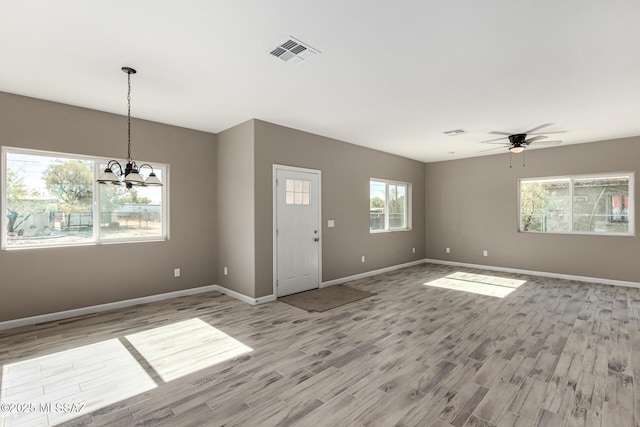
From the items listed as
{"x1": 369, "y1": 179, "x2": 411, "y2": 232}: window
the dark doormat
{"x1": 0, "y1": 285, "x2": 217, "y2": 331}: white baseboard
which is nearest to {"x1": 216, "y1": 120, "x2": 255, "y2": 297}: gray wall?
{"x1": 0, "y1": 285, "x2": 217, "y2": 331}: white baseboard

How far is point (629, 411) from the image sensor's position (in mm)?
2145

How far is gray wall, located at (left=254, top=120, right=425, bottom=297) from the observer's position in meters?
4.71

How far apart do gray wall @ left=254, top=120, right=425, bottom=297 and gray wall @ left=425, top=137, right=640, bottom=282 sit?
0.68 meters

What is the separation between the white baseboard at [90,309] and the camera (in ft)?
12.0

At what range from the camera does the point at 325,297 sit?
4.94 meters

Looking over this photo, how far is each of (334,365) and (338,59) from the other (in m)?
2.80

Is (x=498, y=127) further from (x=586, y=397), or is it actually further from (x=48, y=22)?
(x=48, y=22)

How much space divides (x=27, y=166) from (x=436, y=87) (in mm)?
5022

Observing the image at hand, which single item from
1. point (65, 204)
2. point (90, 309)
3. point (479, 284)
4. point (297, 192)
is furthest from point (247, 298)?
point (479, 284)

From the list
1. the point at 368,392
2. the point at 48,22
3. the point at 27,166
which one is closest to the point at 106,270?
the point at 27,166

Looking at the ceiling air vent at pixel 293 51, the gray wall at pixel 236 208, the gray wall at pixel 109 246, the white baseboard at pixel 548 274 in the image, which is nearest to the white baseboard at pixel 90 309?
the gray wall at pixel 109 246

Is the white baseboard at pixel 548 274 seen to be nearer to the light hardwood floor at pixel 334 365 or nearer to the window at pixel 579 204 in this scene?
the window at pixel 579 204

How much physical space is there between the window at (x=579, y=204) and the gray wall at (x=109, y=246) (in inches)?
263

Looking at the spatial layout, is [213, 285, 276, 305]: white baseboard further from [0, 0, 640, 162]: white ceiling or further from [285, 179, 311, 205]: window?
[0, 0, 640, 162]: white ceiling
